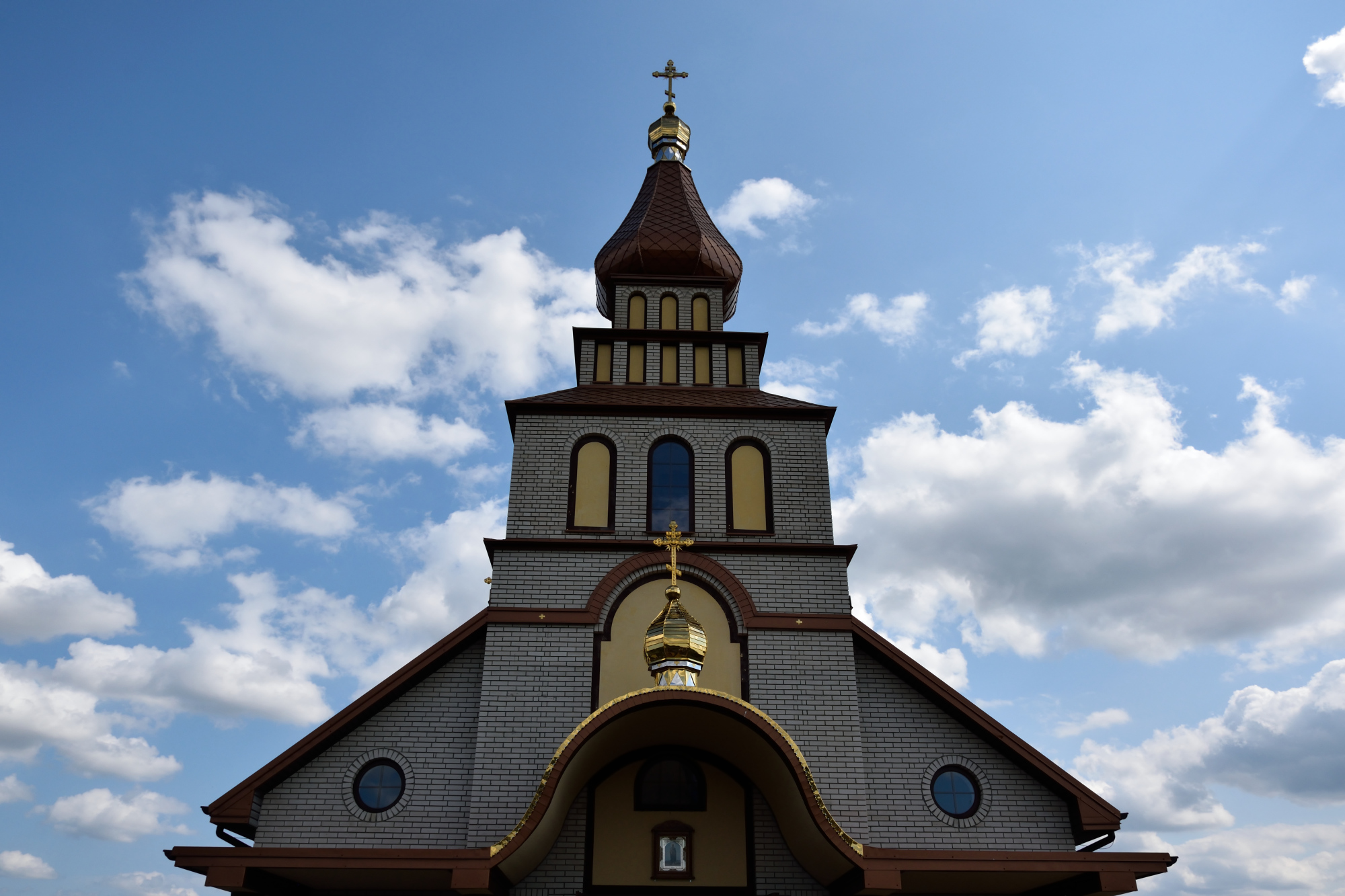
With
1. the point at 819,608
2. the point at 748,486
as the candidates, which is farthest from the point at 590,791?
the point at 748,486

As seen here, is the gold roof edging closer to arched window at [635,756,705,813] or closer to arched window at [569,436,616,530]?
arched window at [635,756,705,813]

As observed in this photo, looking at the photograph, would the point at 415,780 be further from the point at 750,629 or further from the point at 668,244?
the point at 668,244

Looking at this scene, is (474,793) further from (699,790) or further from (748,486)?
(748,486)

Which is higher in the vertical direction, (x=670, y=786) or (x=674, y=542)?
(x=674, y=542)

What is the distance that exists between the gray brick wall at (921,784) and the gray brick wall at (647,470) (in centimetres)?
214

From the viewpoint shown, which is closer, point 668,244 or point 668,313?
point 668,313

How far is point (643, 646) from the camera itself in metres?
12.2

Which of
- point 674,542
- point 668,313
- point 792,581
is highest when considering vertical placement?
point 668,313

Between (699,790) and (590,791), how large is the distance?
4.54 ft

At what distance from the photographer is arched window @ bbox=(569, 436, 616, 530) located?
13273 millimetres

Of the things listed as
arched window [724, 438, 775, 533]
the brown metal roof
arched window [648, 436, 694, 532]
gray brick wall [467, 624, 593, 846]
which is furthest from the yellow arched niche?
the brown metal roof

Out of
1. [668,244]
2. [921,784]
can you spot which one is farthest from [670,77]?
[921,784]

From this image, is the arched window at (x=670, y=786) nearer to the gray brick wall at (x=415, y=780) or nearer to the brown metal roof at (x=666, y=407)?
the gray brick wall at (x=415, y=780)

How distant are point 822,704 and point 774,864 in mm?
2023
